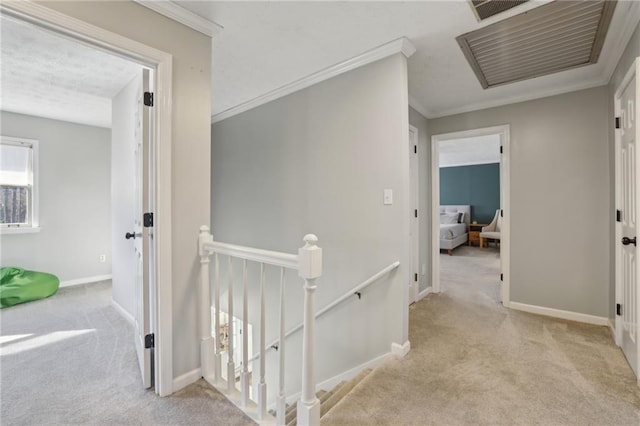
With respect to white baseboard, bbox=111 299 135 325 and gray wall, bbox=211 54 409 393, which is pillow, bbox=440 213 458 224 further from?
white baseboard, bbox=111 299 135 325

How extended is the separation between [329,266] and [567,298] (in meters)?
2.44

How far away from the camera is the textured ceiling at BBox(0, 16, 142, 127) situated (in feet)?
6.68

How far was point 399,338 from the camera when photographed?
2.07 m

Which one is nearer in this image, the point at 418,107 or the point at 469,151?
the point at 418,107

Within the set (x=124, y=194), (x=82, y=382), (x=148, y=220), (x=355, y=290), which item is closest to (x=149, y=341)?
(x=82, y=382)

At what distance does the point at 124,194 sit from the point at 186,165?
1.68 meters

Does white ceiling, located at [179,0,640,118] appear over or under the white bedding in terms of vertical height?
over

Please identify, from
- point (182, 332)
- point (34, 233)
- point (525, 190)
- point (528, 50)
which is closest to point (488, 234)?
point (525, 190)

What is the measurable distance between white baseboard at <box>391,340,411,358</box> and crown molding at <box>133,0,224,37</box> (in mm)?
2604

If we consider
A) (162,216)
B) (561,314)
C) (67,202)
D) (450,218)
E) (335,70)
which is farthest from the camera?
(450,218)

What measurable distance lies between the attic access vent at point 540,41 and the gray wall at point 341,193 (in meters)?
0.66

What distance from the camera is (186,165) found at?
1729 millimetres

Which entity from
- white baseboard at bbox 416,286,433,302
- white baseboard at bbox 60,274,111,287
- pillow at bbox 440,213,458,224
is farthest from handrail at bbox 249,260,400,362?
pillow at bbox 440,213,458,224

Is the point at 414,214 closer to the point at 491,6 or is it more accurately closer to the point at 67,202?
the point at 491,6
